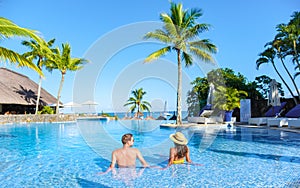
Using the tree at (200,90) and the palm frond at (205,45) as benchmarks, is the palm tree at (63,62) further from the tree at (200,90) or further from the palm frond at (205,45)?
the palm frond at (205,45)

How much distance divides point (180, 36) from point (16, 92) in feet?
60.4

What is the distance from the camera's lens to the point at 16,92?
24750mm

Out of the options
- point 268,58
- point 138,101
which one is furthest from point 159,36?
point 138,101

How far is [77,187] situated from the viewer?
4172 millimetres

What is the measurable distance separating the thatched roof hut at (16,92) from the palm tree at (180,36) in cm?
1491

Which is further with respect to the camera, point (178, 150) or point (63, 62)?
point (63, 62)

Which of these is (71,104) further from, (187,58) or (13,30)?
(13,30)

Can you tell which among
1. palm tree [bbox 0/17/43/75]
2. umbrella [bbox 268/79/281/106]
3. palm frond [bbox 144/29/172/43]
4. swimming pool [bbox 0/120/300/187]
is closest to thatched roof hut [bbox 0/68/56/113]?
palm frond [bbox 144/29/172/43]

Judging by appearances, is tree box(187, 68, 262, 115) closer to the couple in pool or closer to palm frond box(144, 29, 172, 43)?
palm frond box(144, 29, 172, 43)

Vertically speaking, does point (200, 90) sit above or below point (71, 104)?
above

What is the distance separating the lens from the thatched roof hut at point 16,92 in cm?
2259

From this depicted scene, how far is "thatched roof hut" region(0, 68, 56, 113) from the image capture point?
74.1 feet

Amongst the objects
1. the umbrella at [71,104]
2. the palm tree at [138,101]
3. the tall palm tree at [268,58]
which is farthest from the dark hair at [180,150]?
the palm tree at [138,101]

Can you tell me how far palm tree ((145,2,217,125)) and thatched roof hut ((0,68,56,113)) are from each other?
14.9 metres
